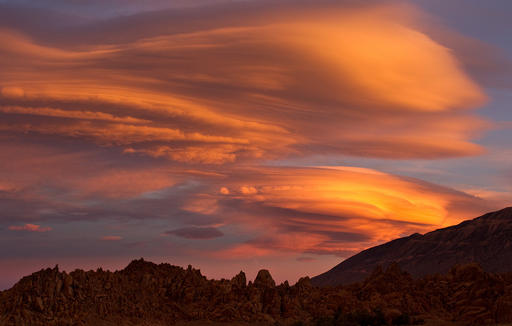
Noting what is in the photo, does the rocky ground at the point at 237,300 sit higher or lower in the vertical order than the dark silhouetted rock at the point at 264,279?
lower

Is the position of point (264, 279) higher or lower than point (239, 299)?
higher

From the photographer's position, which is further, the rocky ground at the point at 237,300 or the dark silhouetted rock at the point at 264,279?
the dark silhouetted rock at the point at 264,279

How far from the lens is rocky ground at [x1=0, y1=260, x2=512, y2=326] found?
44.6 meters

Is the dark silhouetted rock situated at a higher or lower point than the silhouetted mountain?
higher

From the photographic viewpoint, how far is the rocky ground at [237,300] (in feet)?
146

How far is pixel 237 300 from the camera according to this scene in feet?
183

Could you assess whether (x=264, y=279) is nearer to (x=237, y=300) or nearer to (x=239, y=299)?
(x=239, y=299)

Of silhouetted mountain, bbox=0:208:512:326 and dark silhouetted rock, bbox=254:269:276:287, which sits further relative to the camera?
dark silhouetted rock, bbox=254:269:276:287

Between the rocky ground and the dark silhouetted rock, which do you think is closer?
the rocky ground

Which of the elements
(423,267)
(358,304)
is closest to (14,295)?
(358,304)

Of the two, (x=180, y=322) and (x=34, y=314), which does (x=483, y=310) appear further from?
(x=34, y=314)

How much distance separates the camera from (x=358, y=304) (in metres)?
59.3

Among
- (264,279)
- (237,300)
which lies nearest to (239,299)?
(237,300)

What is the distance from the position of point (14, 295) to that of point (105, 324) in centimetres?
712
